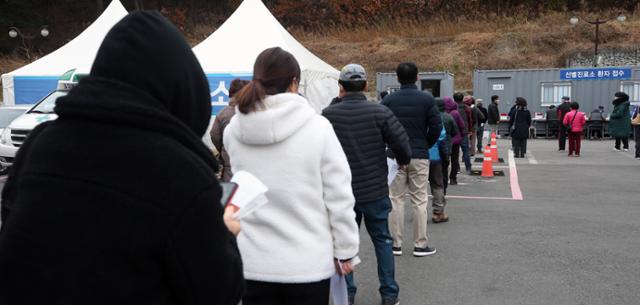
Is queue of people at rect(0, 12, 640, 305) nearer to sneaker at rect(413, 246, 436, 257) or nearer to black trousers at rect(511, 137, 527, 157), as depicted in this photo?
sneaker at rect(413, 246, 436, 257)

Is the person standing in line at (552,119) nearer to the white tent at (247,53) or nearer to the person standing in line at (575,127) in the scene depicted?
the person standing in line at (575,127)

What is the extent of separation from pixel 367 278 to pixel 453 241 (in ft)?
5.48

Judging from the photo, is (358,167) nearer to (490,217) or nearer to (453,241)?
(453,241)

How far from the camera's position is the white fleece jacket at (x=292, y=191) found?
261 cm

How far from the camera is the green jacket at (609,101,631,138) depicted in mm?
15781

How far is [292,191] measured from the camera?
2623 millimetres

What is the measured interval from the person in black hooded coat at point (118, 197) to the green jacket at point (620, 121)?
16833 mm

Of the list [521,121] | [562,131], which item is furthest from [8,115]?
[562,131]

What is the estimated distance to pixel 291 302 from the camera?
8.84 feet

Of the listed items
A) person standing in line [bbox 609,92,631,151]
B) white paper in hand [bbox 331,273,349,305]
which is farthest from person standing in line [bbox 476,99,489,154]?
white paper in hand [bbox 331,273,349,305]

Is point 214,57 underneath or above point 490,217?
above

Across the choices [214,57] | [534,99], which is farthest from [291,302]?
[534,99]

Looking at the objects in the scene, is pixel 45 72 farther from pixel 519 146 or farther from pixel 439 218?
pixel 519 146

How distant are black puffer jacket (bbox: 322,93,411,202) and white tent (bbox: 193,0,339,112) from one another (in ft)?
27.4
